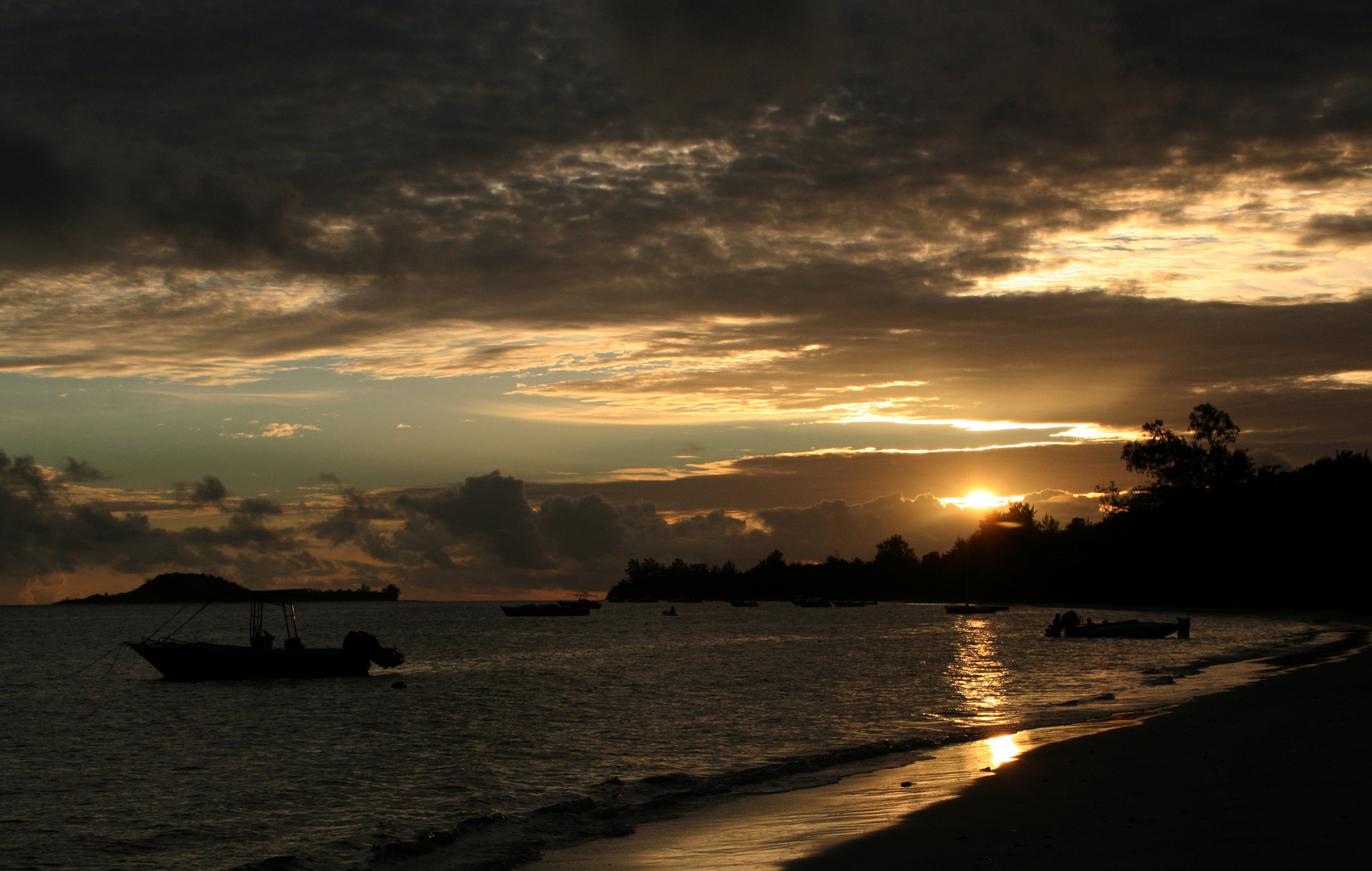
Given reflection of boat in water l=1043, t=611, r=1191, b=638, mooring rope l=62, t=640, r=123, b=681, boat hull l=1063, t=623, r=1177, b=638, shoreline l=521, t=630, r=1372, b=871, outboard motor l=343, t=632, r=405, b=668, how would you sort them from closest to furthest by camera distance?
1. shoreline l=521, t=630, r=1372, b=871
2. outboard motor l=343, t=632, r=405, b=668
3. mooring rope l=62, t=640, r=123, b=681
4. reflection of boat in water l=1043, t=611, r=1191, b=638
5. boat hull l=1063, t=623, r=1177, b=638

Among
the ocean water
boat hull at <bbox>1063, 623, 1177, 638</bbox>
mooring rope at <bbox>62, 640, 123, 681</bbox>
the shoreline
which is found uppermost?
the shoreline

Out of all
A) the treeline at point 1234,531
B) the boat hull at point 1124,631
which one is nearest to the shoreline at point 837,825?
the boat hull at point 1124,631

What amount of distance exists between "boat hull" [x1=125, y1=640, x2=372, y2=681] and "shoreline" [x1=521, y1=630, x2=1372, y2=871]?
4683 centimetres

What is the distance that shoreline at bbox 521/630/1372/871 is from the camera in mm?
14633

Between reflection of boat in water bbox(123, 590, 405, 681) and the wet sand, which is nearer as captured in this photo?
the wet sand

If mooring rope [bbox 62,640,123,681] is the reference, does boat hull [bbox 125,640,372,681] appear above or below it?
above

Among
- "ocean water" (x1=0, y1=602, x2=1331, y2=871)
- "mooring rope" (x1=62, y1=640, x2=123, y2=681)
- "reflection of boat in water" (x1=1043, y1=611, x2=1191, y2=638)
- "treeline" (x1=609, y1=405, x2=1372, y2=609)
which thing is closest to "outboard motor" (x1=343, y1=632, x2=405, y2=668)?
"ocean water" (x1=0, y1=602, x2=1331, y2=871)

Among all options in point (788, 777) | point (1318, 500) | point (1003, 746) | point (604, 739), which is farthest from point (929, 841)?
point (1318, 500)

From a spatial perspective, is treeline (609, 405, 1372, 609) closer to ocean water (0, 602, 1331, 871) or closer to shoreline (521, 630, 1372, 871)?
ocean water (0, 602, 1331, 871)

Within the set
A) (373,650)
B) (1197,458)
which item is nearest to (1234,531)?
(1197,458)

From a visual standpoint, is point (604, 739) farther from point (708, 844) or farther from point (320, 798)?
point (708, 844)

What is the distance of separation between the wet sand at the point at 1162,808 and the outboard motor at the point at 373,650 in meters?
48.8

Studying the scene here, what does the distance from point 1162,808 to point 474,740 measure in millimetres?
25910

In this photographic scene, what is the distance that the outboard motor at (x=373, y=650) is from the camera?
64125mm
